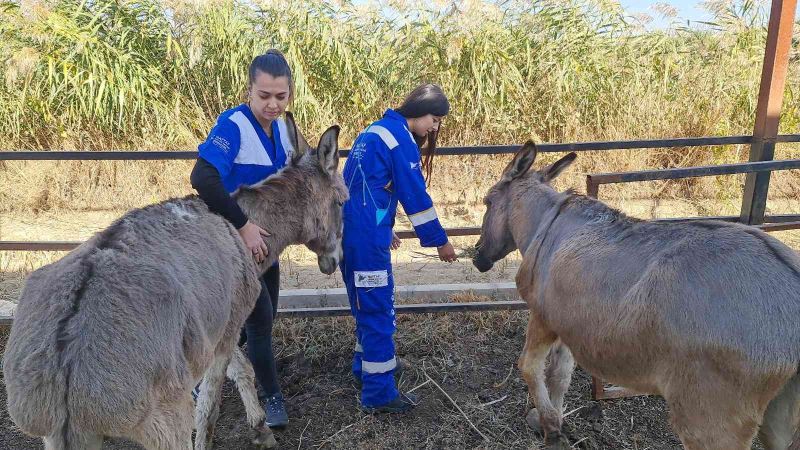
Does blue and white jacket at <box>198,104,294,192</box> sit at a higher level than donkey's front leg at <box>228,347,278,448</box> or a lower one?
higher

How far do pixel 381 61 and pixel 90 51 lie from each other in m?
3.84

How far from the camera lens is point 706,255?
237cm

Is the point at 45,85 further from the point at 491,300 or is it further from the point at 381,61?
the point at 491,300

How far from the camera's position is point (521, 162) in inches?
142

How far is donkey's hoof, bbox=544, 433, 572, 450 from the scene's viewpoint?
3.27 metres

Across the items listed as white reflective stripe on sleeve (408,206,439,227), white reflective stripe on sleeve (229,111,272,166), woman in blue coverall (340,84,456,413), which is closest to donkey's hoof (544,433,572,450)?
woman in blue coverall (340,84,456,413)

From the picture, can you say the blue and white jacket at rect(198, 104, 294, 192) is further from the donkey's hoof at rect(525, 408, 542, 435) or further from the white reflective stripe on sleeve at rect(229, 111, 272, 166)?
the donkey's hoof at rect(525, 408, 542, 435)

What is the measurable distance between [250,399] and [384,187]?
4.89 ft

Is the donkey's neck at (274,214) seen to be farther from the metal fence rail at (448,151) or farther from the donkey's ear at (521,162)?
the donkey's ear at (521,162)

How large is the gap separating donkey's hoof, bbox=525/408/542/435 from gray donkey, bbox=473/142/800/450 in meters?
0.61

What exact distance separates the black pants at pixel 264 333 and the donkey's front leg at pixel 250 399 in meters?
0.09

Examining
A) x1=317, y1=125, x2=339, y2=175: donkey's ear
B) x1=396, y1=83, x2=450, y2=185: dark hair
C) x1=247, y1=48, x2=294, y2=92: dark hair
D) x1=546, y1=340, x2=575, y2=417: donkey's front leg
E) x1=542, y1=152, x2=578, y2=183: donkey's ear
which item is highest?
x1=247, y1=48, x2=294, y2=92: dark hair

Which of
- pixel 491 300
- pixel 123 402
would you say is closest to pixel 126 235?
pixel 123 402

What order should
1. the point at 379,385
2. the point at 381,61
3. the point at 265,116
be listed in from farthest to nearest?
the point at 381,61, the point at 379,385, the point at 265,116
